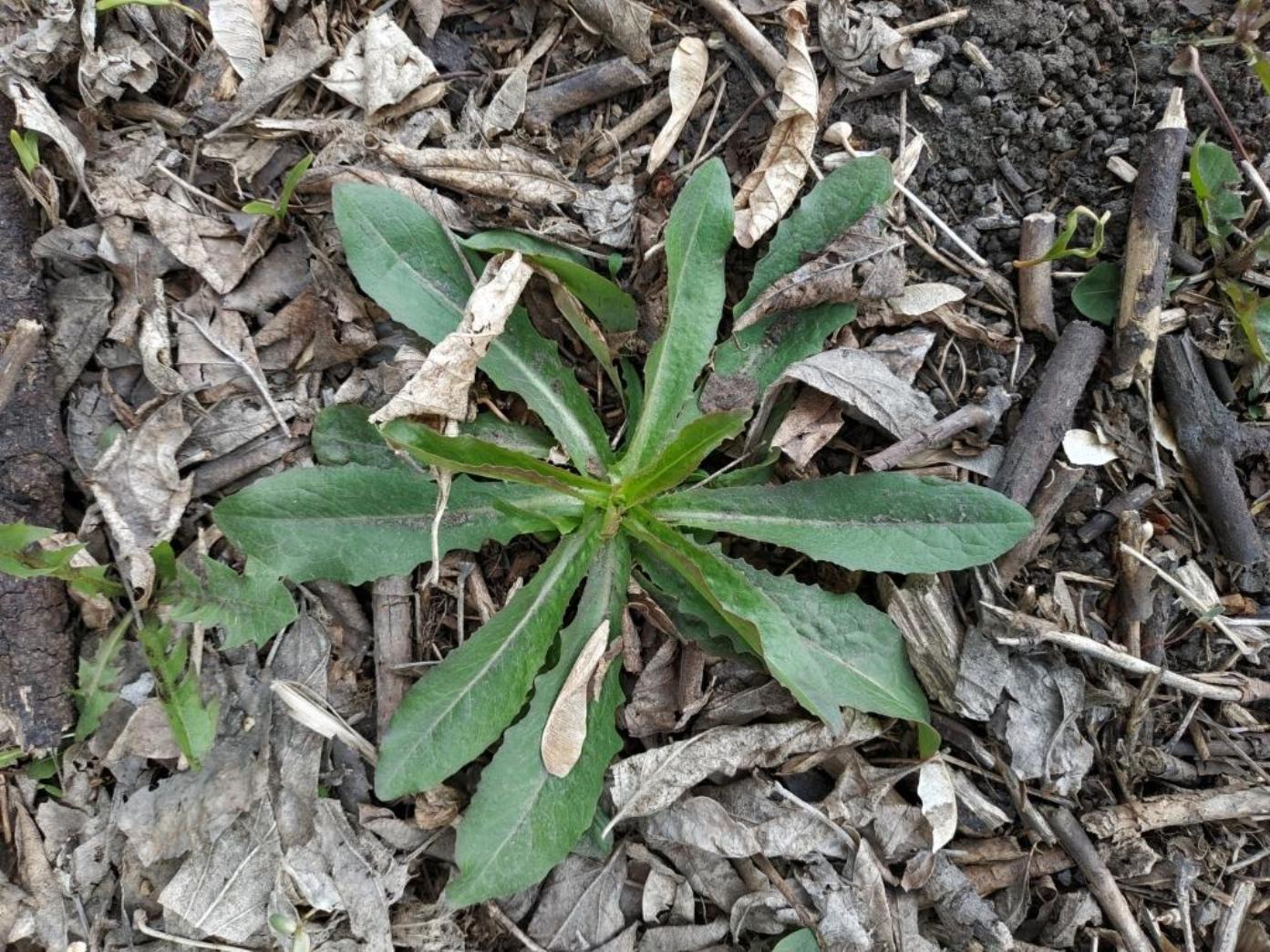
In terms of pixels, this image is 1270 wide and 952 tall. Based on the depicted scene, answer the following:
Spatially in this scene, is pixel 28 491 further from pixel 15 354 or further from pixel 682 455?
pixel 682 455

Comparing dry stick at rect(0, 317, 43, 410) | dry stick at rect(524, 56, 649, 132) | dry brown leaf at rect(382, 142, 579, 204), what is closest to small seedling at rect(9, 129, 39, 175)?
dry stick at rect(0, 317, 43, 410)

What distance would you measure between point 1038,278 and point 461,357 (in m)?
1.43

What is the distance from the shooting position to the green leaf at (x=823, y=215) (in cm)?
216

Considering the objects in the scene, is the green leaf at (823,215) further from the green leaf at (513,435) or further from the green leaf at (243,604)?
the green leaf at (243,604)

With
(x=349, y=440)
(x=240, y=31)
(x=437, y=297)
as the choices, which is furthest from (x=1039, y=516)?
(x=240, y=31)

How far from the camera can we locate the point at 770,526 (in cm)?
218

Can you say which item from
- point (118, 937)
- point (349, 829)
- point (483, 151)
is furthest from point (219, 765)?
point (483, 151)

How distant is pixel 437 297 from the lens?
7.21 feet

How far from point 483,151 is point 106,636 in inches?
58.7

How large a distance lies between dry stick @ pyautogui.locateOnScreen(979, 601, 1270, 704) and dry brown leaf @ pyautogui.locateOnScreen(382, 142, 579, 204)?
147 cm

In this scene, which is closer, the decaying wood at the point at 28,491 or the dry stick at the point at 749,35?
the decaying wood at the point at 28,491

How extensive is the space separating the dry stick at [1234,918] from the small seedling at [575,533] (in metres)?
0.86

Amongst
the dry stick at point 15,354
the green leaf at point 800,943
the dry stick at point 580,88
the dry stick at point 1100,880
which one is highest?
the dry stick at point 580,88

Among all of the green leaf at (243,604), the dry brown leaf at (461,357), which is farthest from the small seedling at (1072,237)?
the green leaf at (243,604)
